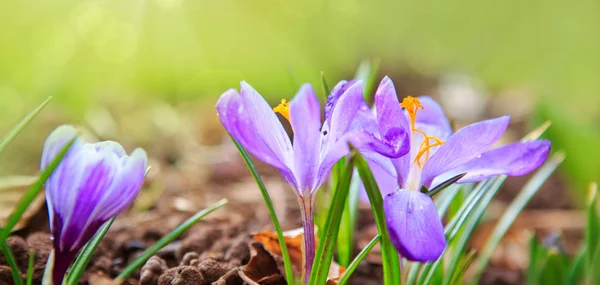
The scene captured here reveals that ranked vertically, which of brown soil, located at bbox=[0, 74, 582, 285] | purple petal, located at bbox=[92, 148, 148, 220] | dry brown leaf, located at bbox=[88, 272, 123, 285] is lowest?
brown soil, located at bbox=[0, 74, 582, 285]

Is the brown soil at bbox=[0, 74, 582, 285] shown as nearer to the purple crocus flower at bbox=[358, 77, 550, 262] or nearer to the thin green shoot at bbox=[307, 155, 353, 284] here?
the thin green shoot at bbox=[307, 155, 353, 284]

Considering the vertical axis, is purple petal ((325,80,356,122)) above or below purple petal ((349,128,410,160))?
above

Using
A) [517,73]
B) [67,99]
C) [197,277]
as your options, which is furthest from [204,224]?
[517,73]

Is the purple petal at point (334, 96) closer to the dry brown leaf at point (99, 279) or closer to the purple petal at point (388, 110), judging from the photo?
the purple petal at point (388, 110)


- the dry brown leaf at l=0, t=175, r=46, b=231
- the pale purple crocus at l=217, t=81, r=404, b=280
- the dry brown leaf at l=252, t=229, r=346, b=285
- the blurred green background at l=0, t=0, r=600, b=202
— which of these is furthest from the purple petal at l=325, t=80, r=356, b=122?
the blurred green background at l=0, t=0, r=600, b=202

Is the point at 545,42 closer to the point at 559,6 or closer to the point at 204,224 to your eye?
the point at 559,6
